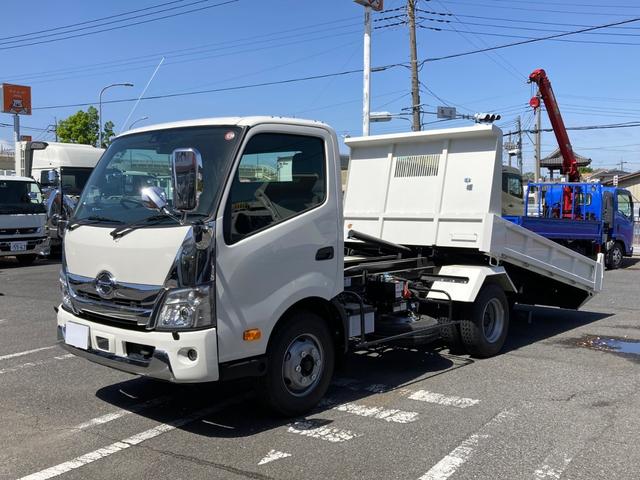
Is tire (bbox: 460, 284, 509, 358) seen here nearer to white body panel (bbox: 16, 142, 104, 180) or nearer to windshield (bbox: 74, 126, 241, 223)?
windshield (bbox: 74, 126, 241, 223)

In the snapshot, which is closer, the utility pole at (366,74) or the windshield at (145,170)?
the windshield at (145,170)

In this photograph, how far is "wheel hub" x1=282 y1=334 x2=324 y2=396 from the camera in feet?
16.3

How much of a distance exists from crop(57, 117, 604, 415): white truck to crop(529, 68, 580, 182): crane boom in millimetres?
13795

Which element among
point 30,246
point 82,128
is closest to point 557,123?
point 30,246

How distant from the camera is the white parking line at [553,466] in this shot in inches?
159

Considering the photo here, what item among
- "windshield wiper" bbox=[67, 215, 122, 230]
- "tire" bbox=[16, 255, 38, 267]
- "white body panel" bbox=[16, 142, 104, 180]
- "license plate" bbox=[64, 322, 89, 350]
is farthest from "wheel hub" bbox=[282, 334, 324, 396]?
"white body panel" bbox=[16, 142, 104, 180]

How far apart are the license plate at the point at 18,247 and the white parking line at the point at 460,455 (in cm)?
1461

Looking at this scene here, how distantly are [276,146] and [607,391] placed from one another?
157 inches

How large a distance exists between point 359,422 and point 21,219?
14.1 m

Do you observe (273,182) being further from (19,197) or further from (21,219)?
(19,197)

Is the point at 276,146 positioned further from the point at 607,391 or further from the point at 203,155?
the point at 607,391

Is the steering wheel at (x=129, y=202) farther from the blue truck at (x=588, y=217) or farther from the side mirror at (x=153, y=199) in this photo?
the blue truck at (x=588, y=217)

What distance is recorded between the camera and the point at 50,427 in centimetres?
495

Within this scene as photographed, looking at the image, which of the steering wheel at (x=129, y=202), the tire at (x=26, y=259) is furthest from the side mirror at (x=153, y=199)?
the tire at (x=26, y=259)
